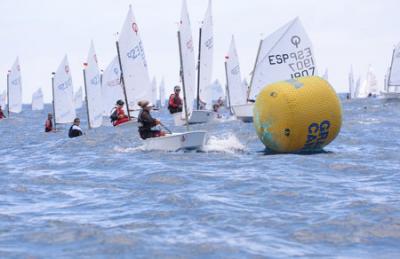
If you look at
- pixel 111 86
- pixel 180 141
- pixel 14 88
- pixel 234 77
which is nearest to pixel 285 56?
pixel 180 141

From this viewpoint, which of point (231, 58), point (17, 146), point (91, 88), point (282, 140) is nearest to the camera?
point (282, 140)

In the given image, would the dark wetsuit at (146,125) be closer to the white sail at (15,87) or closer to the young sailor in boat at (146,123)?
the young sailor in boat at (146,123)

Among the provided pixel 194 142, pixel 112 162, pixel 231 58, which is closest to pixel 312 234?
pixel 112 162

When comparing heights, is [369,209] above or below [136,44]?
below

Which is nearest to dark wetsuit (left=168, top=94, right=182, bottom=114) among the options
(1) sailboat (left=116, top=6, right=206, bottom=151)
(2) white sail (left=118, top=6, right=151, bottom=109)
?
(1) sailboat (left=116, top=6, right=206, bottom=151)

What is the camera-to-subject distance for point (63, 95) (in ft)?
142

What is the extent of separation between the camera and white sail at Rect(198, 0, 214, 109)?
37062 mm

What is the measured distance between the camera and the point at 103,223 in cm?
984

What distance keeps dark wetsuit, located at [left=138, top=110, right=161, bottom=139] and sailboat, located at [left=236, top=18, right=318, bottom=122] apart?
10.0 metres

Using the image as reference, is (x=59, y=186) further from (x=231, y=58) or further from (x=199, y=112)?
(x=231, y=58)

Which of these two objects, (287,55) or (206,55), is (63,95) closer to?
(206,55)

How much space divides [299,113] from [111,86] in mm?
23519

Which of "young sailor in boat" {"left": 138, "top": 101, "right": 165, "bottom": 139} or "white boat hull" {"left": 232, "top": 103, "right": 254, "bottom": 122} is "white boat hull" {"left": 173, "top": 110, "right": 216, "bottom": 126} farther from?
"young sailor in boat" {"left": 138, "top": 101, "right": 165, "bottom": 139}

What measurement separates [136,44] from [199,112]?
4639 millimetres
